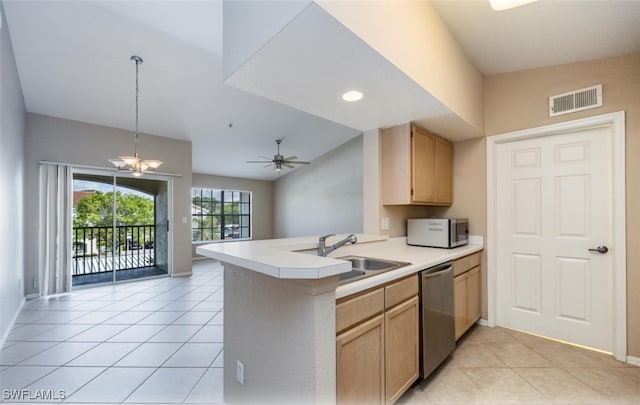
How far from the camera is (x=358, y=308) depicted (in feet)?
4.50

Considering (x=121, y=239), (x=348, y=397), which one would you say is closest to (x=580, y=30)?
(x=348, y=397)

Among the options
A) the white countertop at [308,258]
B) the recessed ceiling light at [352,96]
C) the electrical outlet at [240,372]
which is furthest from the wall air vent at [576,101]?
the electrical outlet at [240,372]

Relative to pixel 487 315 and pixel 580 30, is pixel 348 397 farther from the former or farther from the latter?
pixel 580 30

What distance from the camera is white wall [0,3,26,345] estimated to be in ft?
8.67

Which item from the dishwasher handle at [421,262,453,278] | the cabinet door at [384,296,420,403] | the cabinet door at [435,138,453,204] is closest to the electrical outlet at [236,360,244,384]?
the cabinet door at [384,296,420,403]

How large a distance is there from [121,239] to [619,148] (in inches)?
271

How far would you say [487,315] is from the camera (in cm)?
292

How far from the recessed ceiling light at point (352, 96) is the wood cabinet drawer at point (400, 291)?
4.28 feet

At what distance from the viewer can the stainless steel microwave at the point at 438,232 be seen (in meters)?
2.65

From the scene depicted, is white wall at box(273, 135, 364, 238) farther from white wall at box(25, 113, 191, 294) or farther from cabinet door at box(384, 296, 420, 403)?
cabinet door at box(384, 296, 420, 403)

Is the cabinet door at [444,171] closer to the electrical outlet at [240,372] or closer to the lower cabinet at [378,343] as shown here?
the lower cabinet at [378,343]

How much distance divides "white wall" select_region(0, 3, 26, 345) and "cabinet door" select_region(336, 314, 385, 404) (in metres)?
3.33

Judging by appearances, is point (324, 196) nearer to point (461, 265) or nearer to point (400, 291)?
point (461, 265)

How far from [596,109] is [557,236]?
3.77 feet
